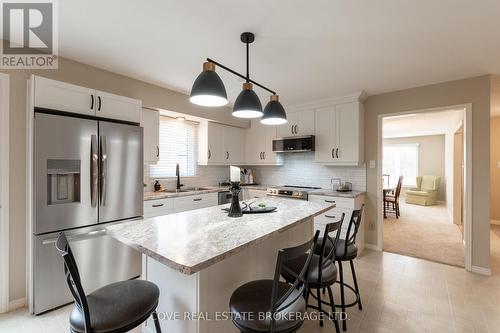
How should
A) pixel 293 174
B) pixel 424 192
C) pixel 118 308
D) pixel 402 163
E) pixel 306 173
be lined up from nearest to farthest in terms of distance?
pixel 118 308
pixel 306 173
pixel 293 174
pixel 424 192
pixel 402 163

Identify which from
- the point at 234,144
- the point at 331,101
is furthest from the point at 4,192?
the point at 331,101

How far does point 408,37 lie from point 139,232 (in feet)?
8.92

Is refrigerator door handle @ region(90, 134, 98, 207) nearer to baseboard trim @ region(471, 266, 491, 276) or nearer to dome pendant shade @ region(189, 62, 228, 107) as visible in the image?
dome pendant shade @ region(189, 62, 228, 107)

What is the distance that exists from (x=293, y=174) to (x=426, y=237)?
2.69 m

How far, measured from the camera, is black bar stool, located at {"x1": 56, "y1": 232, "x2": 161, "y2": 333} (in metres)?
1.11

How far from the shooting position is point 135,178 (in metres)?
2.76

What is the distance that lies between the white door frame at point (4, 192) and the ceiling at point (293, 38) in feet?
2.23

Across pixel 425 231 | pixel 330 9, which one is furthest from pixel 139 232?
pixel 425 231

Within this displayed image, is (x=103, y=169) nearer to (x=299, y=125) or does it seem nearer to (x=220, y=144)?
(x=220, y=144)

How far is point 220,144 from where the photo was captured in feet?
15.3

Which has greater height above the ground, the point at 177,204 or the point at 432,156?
the point at 432,156

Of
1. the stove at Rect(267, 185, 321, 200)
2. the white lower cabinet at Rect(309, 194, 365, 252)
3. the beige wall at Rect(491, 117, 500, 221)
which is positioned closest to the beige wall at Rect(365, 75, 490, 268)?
the white lower cabinet at Rect(309, 194, 365, 252)

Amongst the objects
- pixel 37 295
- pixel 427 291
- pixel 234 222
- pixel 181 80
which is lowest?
pixel 427 291

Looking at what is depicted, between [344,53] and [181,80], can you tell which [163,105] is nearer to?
[181,80]
